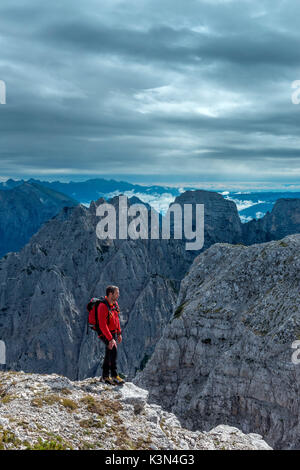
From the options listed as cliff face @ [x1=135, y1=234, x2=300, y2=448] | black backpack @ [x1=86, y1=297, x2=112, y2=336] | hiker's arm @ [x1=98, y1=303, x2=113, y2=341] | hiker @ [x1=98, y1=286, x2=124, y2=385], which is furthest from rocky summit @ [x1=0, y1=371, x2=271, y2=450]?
cliff face @ [x1=135, y1=234, x2=300, y2=448]

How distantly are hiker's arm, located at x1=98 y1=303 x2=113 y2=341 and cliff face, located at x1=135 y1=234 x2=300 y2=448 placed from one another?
21.7 m

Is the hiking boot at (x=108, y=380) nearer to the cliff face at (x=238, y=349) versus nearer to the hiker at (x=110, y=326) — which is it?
the hiker at (x=110, y=326)

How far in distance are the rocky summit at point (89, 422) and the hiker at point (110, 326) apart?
131cm

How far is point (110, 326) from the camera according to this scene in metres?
22.8

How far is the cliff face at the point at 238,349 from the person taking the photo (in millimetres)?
37000

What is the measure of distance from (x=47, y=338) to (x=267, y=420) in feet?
499

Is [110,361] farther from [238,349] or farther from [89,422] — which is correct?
[238,349]

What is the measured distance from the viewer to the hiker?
22.2m

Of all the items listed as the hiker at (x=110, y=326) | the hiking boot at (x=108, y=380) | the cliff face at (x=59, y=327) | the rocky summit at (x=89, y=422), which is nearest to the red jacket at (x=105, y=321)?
the hiker at (x=110, y=326)

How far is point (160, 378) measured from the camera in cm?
4712

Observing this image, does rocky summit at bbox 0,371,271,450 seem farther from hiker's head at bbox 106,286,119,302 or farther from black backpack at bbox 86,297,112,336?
hiker's head at bbox 106,286,119,302

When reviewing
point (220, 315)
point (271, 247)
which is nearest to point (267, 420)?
point (220, 315)

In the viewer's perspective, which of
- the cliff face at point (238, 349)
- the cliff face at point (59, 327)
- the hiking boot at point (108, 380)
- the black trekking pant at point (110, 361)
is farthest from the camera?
the cliff face at point (59, 327)

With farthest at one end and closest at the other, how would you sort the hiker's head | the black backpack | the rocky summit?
the black backpack, the hiker's head, the rocky summit
